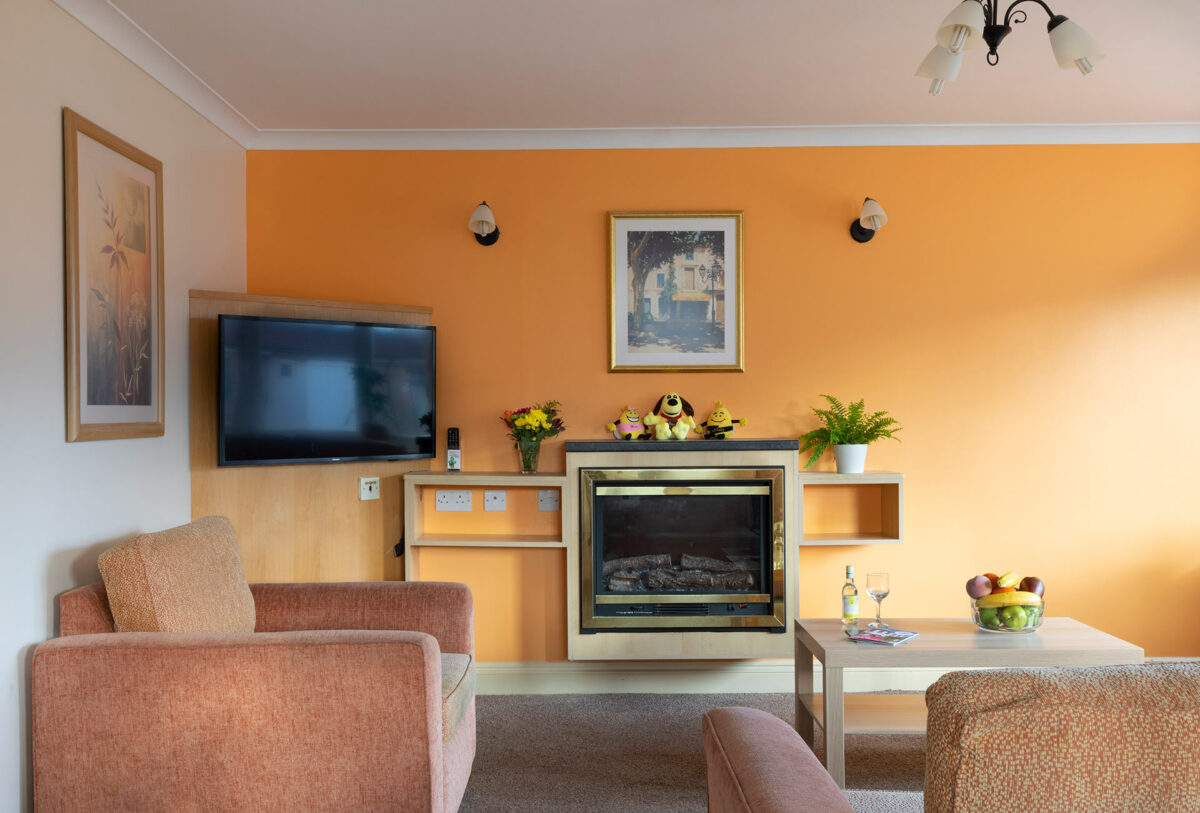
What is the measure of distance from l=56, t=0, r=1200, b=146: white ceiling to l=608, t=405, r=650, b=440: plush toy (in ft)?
4.10

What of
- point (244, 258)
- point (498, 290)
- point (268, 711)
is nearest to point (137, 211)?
point (244, 258)

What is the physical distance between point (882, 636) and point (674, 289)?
182cm

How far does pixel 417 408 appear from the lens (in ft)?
12.6

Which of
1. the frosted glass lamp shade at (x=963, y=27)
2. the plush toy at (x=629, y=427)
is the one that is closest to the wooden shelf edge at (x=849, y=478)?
the plush toy at (x=629, y=427)

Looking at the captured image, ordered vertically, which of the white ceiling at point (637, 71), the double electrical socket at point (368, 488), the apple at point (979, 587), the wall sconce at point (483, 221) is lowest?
the apple at point (979, 587)

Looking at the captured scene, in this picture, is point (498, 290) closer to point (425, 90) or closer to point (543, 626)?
point (425, 90)

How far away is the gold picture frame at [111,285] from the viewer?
2631mm

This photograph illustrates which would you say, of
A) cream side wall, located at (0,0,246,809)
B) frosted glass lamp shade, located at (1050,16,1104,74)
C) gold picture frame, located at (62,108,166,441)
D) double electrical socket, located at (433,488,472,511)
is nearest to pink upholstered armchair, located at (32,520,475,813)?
cream side wall, located at (0,0,246,809)

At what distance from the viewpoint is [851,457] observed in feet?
12.6

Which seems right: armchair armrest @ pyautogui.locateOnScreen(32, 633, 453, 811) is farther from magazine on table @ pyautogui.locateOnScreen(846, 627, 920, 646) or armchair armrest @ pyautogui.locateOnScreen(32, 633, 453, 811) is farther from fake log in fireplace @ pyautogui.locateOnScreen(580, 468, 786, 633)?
fake log in fireplace @ pyautogui.locateOnScreen(580, 468, 786, 633)

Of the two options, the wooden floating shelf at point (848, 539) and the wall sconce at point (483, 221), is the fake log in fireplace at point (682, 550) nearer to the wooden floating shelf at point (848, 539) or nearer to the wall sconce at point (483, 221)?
the wooden floating shelf at point (848, 539)

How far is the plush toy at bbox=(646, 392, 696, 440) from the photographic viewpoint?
389 centimetres

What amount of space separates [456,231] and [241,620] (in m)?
2.07

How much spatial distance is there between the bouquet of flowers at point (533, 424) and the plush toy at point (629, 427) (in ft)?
0.85
